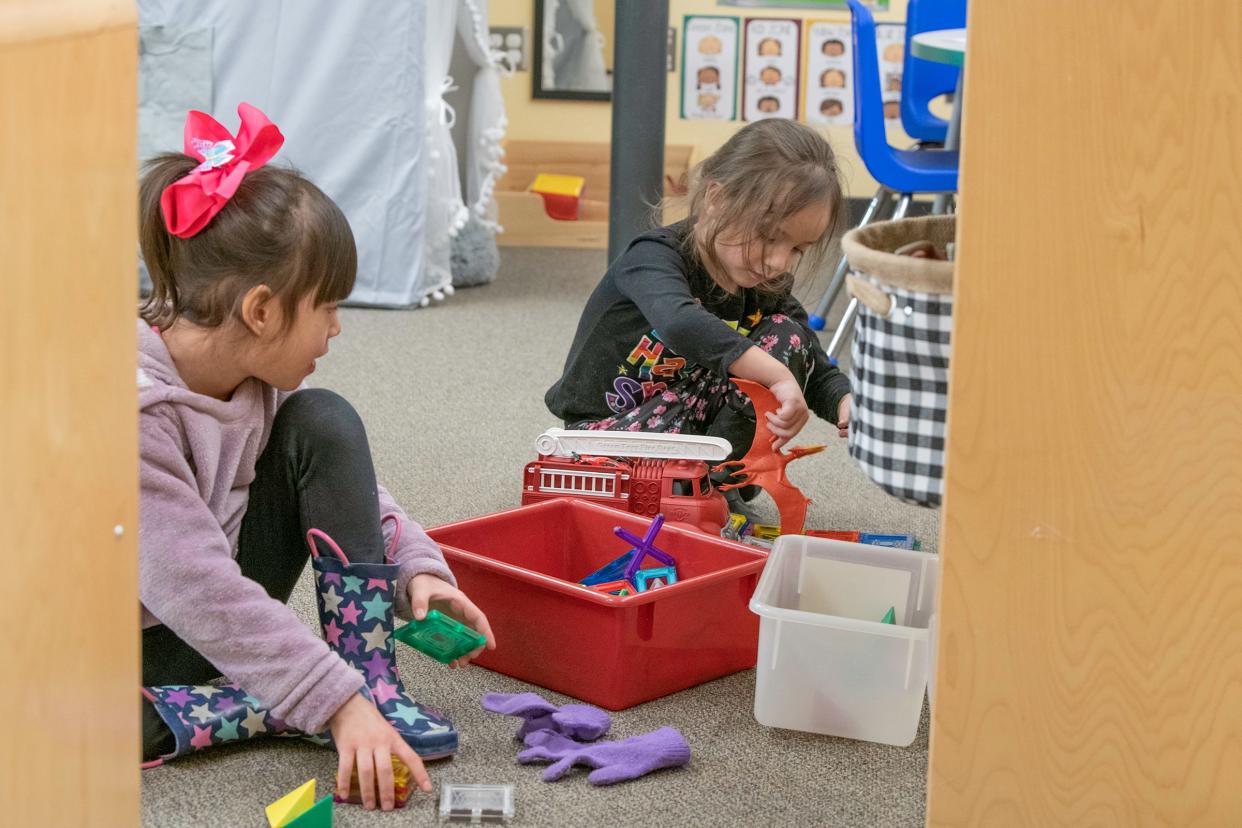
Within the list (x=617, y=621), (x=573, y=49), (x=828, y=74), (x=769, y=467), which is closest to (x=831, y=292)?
(x=769, y=467)

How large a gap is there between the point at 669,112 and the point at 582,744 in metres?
3.36

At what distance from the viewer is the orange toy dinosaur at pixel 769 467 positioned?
1.59 m

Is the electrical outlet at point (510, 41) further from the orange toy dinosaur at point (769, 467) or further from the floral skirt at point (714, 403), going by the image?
the orange toy dinosaur at point (769, 467)

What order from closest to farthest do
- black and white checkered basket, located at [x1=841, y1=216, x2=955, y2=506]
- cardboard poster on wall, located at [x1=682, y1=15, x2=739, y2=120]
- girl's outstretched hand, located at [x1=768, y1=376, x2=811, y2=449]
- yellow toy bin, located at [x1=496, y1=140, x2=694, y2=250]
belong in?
black and white checkered basket, located at [x1=841, y1=216, x2=955, y2=506]
girl's outstretched hand, located at [x1=768, y1=376, x2=811, y2=449]
yellow toy bin, located at [x1=496, y1=140, x2=694, y2=250]
cardboard poster on wall, located at [x1=682, y1=15, x2=739, y2=120]

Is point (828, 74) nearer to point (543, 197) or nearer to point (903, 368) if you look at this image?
point (543, 197)

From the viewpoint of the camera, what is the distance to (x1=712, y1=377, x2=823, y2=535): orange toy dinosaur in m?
1.59

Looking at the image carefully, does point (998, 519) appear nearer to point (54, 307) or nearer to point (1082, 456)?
point (1082, 456)

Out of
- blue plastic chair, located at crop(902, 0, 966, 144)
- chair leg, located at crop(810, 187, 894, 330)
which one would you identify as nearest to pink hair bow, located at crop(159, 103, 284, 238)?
chair leg, located at crop(810, 187, 894, 330)

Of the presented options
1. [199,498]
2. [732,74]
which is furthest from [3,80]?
[732,74]

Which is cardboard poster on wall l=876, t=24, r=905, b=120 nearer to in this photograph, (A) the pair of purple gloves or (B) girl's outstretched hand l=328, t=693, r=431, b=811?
(A) the pair of purple gloves

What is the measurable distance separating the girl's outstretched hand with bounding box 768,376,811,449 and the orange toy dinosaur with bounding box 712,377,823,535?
24 mm

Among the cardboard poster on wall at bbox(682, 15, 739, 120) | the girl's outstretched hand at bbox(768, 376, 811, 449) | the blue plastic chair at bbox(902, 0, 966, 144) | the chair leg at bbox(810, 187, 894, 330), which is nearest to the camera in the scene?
the girl's outstretched hand at bbox(768, 376, 811, 449)

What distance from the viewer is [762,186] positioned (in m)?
1.60

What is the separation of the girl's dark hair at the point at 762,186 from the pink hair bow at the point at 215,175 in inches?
26.1
